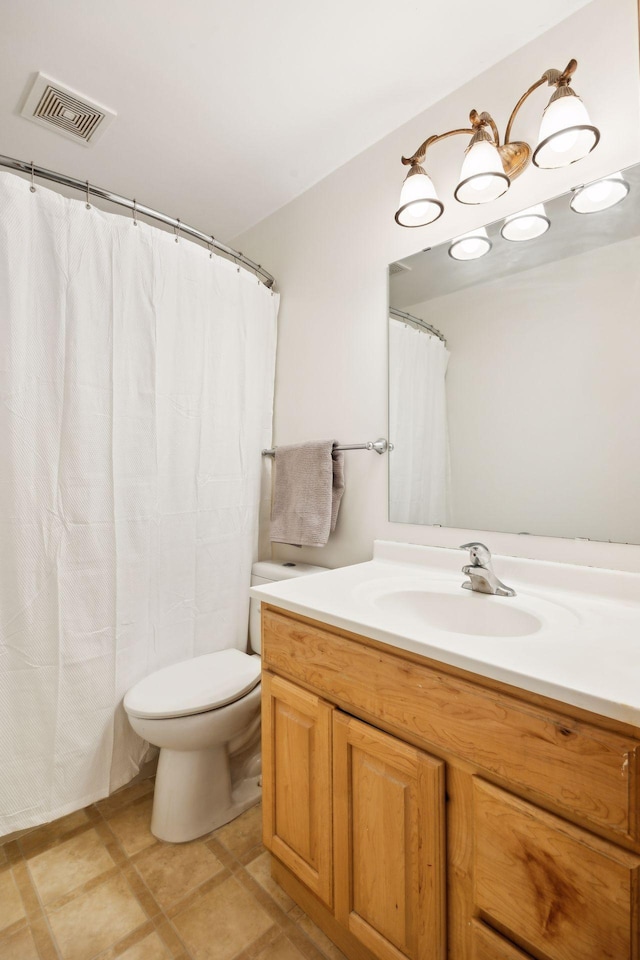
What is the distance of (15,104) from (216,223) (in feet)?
2.78

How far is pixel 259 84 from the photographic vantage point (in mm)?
1376

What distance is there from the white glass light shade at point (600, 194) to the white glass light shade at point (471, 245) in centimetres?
23

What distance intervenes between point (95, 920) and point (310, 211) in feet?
7.87

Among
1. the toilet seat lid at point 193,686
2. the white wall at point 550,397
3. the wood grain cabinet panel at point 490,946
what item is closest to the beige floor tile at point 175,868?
the toilet seat lid at point 193,686

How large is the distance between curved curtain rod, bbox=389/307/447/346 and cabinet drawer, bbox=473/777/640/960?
3.90 ft

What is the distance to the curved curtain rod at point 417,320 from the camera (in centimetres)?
140

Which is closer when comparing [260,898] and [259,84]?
[260,898]

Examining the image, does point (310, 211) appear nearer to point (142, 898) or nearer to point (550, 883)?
point (550, 883)

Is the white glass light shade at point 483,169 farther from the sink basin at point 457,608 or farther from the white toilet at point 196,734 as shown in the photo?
the white toilet at point 196,734

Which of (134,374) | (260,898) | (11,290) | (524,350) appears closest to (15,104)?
(11,290)

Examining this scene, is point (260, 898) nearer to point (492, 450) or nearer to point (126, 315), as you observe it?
point (492, 450)

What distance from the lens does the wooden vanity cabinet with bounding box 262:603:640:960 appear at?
1.95ft

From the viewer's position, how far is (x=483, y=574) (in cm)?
110

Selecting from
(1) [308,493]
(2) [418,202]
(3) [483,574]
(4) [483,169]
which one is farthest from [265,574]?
(4) [483,169]
